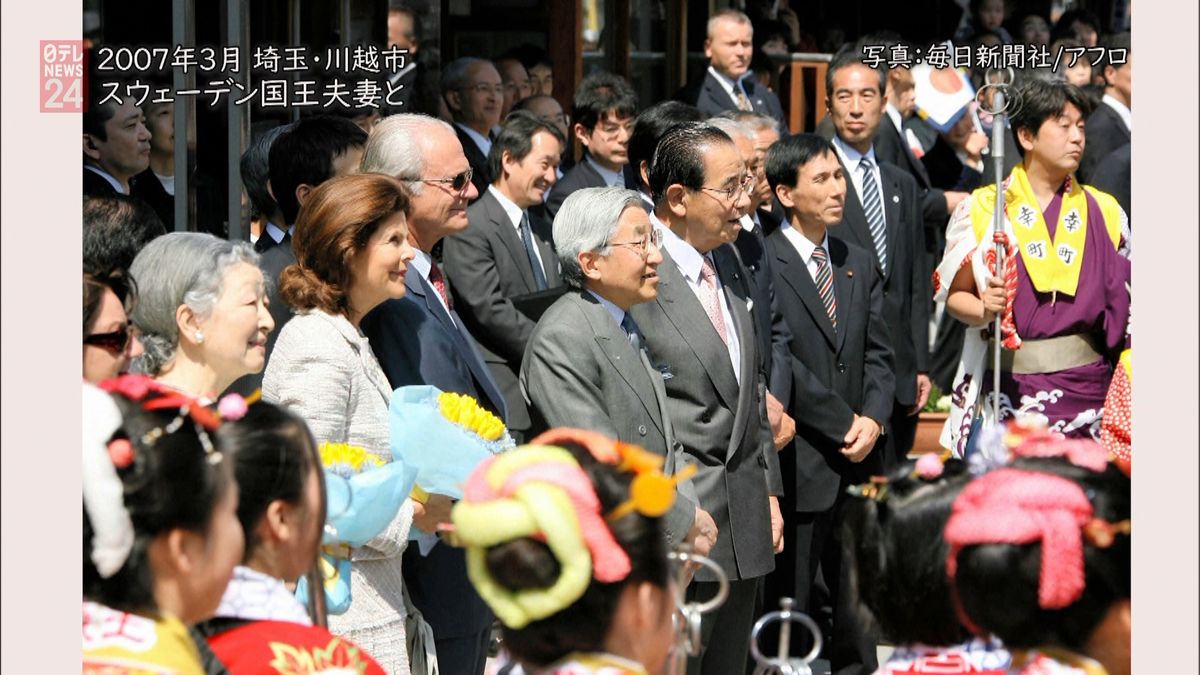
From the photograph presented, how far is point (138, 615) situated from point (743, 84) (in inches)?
258

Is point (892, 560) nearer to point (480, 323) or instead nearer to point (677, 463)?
point (677, 463)

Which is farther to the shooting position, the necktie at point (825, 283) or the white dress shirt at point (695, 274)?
the necktie at point (825, 283)

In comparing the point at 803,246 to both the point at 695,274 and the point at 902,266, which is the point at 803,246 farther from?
Result: the point at 695,274

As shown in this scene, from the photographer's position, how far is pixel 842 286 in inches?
232

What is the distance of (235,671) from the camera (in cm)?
264

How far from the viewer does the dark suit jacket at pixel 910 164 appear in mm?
7996

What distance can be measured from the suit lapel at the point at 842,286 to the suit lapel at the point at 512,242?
3.28ft

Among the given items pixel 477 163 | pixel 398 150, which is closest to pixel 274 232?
pixel 398 150

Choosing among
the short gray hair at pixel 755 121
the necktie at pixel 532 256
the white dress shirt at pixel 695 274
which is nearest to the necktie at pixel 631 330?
the white dress shirt at pixel 695 274

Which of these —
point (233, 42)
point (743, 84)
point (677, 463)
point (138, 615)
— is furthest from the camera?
point (743, 84)

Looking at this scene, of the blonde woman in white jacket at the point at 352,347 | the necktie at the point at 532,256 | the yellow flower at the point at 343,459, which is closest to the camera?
the yellow flower at the point at 343,459

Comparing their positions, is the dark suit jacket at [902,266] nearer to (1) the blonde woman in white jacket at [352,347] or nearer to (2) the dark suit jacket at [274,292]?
(2) the dark suit jacket at [274,292]

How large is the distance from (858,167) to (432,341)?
3078 mm

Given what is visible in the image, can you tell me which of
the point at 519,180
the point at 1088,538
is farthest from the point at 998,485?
the point at 519,180
